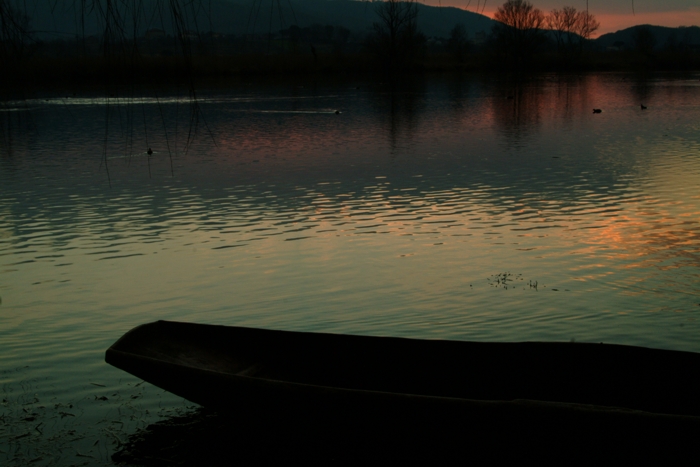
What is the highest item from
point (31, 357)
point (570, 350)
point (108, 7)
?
point (108, 7)

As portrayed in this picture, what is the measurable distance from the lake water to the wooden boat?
90cm

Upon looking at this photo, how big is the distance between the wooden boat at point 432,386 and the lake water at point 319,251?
0.90 meters

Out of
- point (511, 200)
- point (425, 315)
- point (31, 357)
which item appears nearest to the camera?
point (31, 357)

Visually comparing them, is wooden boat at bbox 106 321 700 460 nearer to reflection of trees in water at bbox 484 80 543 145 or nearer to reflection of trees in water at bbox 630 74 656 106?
reflection of trees in water at bbox 484 80 543 145

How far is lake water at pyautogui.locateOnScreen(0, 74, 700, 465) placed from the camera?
808cm

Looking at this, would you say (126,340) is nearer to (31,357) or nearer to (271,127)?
(31,357)

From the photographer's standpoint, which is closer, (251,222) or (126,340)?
(126,340)

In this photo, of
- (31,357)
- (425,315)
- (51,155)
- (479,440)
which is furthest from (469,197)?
(51,155)

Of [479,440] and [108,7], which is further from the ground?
[108,7]

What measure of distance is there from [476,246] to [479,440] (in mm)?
7664

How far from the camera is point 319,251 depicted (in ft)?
40.8

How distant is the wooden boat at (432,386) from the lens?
4.82m

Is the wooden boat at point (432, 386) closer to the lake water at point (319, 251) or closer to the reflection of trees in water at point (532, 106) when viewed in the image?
the lake water at point (319, 251)

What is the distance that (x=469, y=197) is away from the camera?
1706 centimetres
